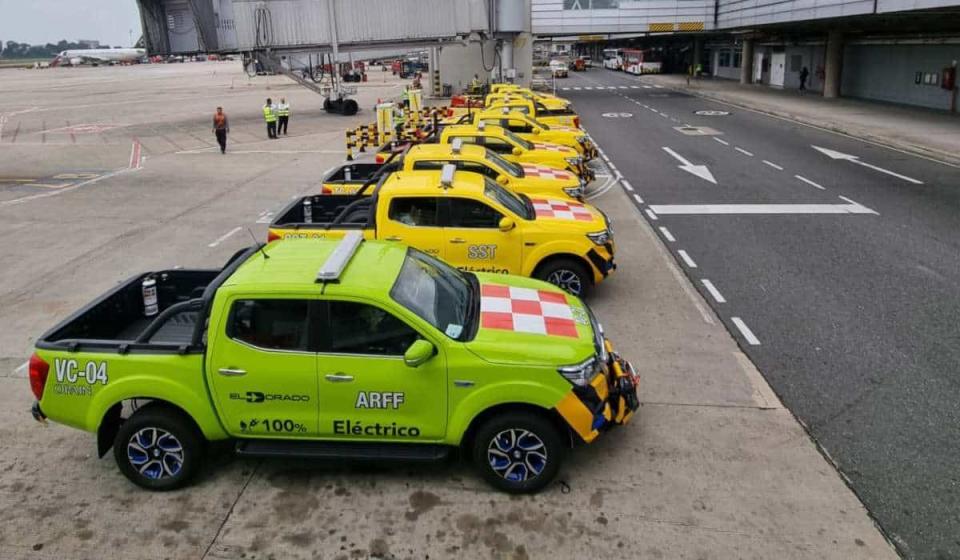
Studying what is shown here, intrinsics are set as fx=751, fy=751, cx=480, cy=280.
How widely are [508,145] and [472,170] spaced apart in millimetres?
3590

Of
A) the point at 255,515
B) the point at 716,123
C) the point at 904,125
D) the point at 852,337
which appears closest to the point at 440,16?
the point at 716,123

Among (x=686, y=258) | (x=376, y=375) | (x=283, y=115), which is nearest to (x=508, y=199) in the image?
(x=686, y=258)

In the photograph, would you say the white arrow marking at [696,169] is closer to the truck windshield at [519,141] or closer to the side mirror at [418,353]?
the truck windshield at [519,141]

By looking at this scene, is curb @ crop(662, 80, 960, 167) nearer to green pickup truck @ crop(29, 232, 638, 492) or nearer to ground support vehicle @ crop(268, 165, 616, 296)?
ground support vehicle @ crop(268, 165, 616, 296)

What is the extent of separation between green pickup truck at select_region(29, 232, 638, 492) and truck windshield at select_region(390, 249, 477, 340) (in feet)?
0.09

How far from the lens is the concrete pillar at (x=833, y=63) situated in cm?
3909

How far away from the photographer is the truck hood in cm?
564

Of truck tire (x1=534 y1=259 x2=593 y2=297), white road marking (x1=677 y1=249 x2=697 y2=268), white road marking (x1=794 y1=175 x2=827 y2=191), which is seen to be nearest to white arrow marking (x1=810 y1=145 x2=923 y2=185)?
white road marking (x1=794 y1=175 x2=827 y2=191)

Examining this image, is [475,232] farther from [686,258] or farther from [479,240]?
[686,258]

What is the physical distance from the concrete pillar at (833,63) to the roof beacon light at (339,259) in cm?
3974

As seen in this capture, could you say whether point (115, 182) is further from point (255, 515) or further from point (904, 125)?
point (904, 125)

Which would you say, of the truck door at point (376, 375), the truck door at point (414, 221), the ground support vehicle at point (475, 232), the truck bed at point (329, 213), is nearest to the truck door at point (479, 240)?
the ground support vehicle at point (475, 232)

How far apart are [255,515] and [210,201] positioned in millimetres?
13117

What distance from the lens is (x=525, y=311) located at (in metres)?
6.36
